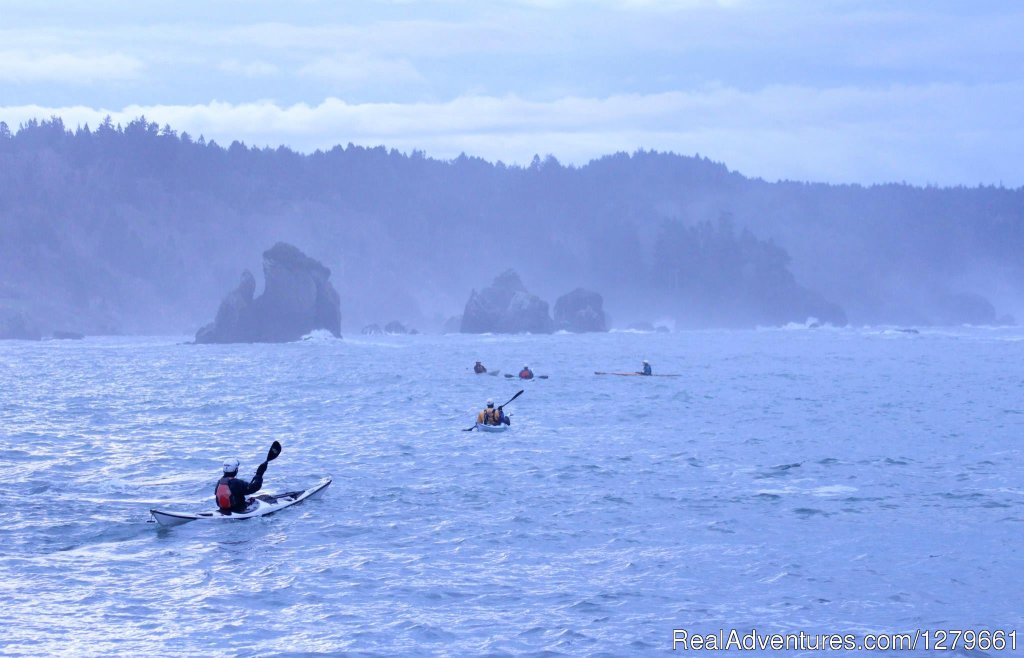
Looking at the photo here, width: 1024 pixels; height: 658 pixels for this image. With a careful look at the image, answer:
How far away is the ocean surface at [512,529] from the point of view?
16812mm

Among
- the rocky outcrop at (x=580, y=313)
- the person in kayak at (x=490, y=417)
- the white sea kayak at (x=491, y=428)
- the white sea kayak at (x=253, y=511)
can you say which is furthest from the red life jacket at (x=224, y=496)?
the rocky outcrop at (x=580, y=313)

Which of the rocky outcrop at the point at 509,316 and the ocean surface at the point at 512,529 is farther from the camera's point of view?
the rocky outcrop at the point at 509,316

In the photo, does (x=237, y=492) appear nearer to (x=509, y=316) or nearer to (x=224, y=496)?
(x=224, y=496)

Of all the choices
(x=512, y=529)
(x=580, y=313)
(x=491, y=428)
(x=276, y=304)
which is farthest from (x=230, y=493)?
(x=580, y=313)

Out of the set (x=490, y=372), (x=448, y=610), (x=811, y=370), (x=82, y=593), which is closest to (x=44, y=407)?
(x=490, y=372)

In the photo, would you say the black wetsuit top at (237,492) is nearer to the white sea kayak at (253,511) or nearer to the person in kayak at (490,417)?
the white sea kayak at (253,511)

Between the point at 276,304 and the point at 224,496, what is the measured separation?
372ft

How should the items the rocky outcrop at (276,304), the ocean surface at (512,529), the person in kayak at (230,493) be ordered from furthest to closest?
1. the rocky outcrop at (276,304)
2. the person in kayak at (230,493)
3. the ocean surface at (512,529)

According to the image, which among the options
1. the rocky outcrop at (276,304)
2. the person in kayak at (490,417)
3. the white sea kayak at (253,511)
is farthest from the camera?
the rocky outcrop at (276,304)

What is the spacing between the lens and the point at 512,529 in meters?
23.0

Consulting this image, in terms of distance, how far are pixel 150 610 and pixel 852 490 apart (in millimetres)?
17127

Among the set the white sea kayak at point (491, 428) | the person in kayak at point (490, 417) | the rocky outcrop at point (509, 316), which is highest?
the rocky outcrop at point (509, 316)

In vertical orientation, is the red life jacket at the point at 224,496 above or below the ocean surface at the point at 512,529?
above

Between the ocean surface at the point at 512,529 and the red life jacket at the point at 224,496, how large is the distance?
421 mm
